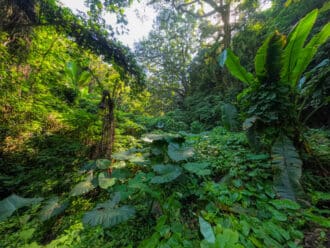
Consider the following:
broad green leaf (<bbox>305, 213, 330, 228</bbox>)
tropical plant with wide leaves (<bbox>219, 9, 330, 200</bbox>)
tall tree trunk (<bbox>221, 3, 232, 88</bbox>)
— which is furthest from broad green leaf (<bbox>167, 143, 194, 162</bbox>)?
tall tree trunk (<bbox>221, 3, 232, 88</bbox>)

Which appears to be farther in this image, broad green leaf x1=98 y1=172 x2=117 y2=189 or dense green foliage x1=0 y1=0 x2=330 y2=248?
broad green leaf x1=98 y1=172 x2=117 y2=189

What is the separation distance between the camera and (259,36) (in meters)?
5.77

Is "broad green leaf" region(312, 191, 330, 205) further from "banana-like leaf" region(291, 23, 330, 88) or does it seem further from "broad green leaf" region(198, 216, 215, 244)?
"banana-like leaf" region(291, 23, 330, 88)

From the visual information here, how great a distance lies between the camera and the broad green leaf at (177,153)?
163cm

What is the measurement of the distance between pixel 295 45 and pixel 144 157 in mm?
2247

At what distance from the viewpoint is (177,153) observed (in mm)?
1716

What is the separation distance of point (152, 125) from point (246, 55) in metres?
3.99

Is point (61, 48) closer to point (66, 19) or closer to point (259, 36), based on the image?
point (66, 19)

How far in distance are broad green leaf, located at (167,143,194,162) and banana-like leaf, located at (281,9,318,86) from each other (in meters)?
1.53

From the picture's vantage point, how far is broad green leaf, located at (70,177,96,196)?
155 cm

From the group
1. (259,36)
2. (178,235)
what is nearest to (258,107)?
(178,235)

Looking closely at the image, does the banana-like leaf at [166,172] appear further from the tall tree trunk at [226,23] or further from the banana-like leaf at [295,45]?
the tall tree trunk at [226,23]

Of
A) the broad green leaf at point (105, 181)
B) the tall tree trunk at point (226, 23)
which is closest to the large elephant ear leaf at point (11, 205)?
the broad green leaf at point (105, 181)

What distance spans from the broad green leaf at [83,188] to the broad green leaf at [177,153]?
828 mm
